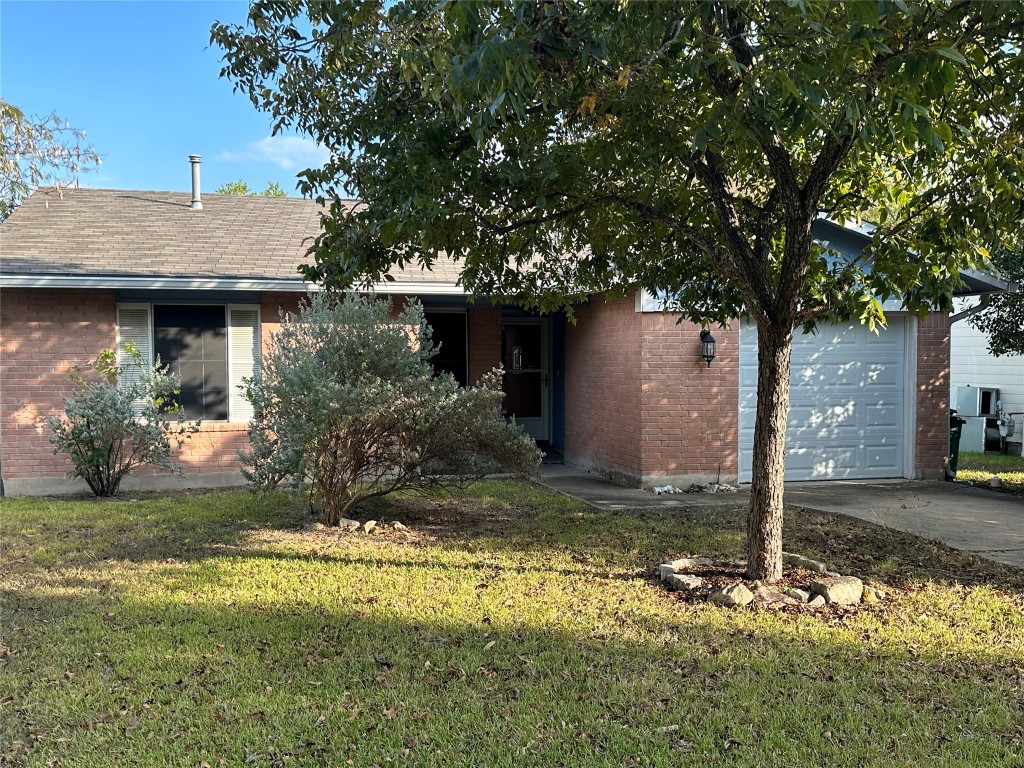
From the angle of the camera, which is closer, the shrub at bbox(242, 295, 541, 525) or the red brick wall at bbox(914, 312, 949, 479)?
the shrub at bbox(242, 295, 541, 525)

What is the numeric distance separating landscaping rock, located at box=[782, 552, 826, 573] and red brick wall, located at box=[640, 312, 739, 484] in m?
4.15

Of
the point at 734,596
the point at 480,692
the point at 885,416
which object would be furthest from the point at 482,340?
the point at 480,692

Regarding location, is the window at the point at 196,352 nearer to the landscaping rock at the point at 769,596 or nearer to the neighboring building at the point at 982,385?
the landscaping rock at the point at 769,596

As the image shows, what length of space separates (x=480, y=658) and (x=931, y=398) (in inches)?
383

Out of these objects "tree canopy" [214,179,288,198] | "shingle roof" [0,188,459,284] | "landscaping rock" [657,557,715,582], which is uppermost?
"tree canopy" [214,179,288,198]

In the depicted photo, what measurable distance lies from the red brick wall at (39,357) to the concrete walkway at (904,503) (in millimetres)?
6667

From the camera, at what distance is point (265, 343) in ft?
34.6

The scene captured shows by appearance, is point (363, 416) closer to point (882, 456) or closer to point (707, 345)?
point (707, 345)

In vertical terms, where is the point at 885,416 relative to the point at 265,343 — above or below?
below

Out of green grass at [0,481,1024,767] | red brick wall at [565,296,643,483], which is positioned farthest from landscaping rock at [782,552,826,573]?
red brick wall at [565,296,643,483]

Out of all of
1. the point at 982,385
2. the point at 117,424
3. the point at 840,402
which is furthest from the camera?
the point at 982,385

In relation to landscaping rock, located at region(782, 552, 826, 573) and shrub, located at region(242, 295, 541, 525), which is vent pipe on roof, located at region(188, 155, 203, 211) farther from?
landscaping rock, located at region(782, 552, 826, 573)

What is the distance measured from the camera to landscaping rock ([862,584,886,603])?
5723 millimetres

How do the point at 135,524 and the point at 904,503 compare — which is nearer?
the point at 135,524
